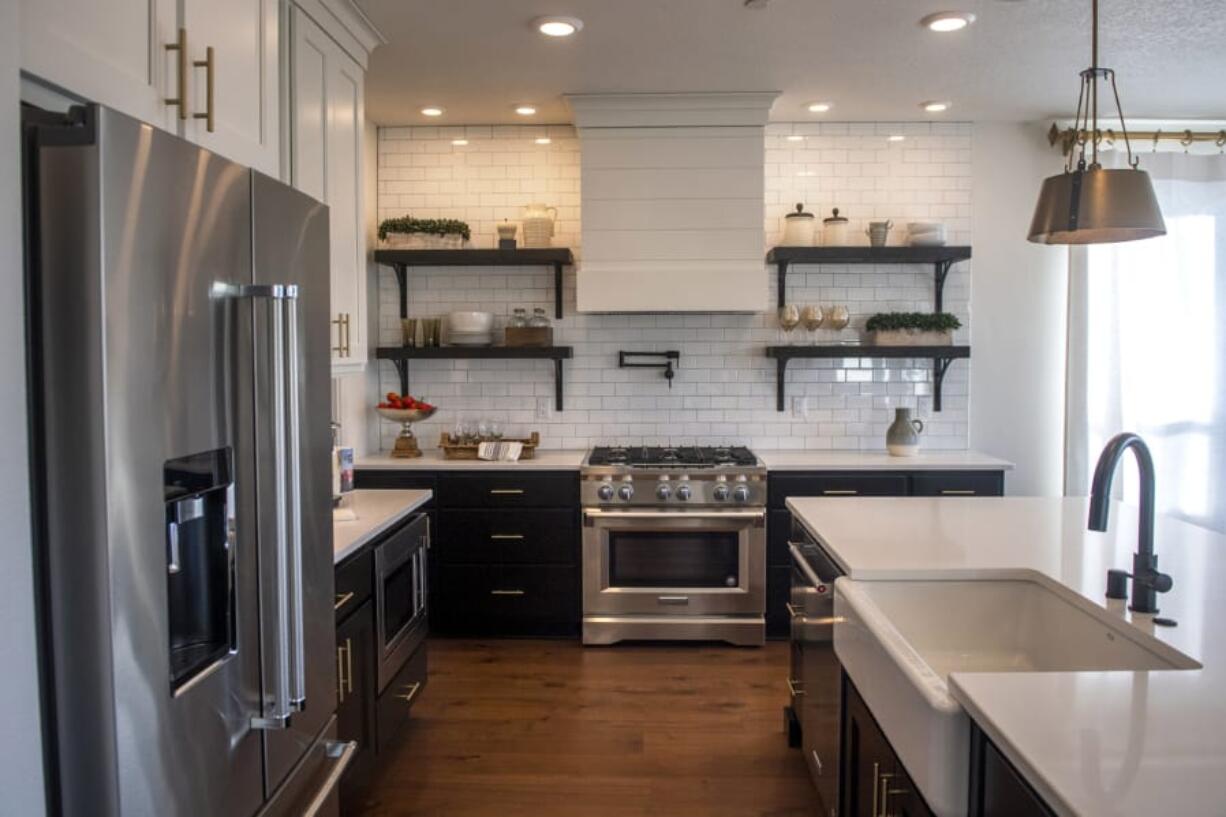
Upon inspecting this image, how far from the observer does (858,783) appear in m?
1.97

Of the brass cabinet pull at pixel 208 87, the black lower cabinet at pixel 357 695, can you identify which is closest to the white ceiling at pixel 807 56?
the brass cabinet pull at pixel 208 87

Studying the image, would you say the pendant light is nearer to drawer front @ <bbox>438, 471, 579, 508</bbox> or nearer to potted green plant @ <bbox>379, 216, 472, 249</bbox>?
drawer front @ <bbox>438, 471, 579, 508</bbox>

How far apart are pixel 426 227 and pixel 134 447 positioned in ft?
11.0

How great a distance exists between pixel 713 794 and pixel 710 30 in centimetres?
270

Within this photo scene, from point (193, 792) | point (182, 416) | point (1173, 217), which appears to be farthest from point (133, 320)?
point (1173, 217)

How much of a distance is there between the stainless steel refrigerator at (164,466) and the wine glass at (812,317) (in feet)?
10.4

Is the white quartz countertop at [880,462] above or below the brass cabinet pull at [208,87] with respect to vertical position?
below

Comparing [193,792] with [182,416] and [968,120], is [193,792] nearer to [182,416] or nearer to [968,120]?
[182,416]

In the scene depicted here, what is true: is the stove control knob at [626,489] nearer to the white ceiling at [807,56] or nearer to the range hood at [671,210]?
the range hood at [671,210]

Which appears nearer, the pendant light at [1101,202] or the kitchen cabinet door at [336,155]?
the pendant light at [1101,202]

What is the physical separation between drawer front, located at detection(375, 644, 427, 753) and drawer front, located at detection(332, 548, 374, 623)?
0.39 m

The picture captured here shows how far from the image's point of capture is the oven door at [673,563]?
409 centimetres

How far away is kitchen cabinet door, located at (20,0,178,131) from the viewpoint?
4.12 feet

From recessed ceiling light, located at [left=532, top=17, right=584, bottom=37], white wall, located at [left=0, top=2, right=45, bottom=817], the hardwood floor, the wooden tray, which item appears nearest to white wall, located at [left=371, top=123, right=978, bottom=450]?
the wooden tray
